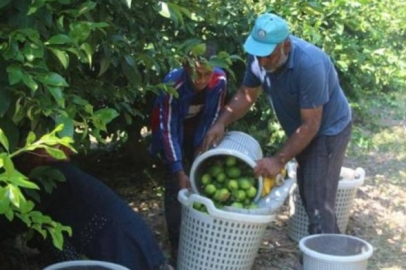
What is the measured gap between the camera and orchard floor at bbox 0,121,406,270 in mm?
4371

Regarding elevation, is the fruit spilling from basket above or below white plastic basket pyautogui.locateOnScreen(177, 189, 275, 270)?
above

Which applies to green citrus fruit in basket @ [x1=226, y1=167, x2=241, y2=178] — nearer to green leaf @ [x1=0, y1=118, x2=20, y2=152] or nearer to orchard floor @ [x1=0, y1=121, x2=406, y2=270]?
orchard floor @ [x1=0, y1=121, x2=406, y2=270]

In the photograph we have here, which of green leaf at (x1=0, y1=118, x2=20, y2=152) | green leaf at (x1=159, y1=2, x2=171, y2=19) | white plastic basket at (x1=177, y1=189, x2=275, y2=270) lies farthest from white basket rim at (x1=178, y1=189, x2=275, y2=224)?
green leaf at (x1=0, y1=118, x2=20, y2=152)

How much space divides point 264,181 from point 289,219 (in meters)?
1.13

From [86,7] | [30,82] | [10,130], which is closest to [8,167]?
[30,82]

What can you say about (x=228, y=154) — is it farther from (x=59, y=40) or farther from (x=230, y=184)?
(x=59, y=40)

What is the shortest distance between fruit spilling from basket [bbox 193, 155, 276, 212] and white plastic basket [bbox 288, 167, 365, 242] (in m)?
0.84

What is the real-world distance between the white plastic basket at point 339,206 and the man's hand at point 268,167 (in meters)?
0.93

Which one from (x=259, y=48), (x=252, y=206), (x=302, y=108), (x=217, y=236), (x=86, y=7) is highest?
(x=86, y=7)

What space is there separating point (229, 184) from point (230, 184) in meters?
0.01

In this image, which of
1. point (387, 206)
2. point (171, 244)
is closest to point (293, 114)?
point (171, 244)

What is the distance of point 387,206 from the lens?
17.9 feet

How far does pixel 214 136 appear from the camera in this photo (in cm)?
384

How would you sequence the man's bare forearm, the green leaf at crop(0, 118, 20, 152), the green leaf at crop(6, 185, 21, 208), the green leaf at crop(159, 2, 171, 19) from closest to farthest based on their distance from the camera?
the green leaf at crop(6, 185, 21, 208), the green leaf at crop(0, 118, 20, 152), the green leaf at crop(159, 2, 171, 19), the man's bare forearm
